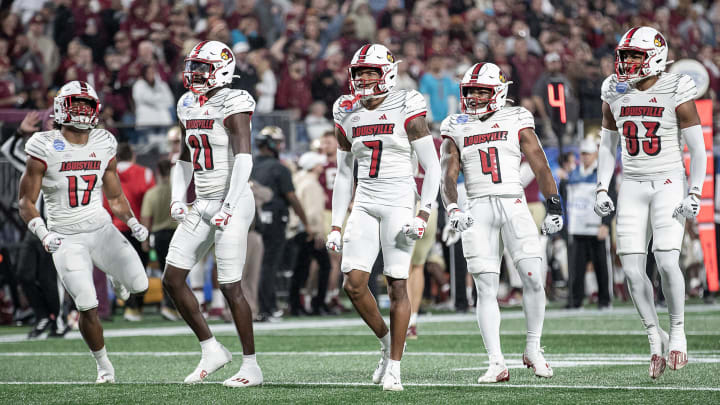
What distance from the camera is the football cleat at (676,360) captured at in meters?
7.09

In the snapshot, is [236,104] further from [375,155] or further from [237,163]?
[375,155]

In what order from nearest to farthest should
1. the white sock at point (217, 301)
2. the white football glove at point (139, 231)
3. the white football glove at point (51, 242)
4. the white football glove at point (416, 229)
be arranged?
the white football glove at point (416, 229)
the white football glove at point (51, 242)
the white football glove at point (139, 231)
the white sock at point (217, 301)

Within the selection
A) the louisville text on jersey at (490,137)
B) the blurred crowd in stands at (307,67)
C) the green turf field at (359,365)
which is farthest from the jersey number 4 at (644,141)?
the blurred crowd in stands at (307,67)

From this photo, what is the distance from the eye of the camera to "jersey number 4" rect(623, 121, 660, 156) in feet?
24.1

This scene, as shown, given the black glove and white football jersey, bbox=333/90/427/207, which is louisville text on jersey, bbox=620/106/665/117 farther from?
white football jersey, bbox=333/90/427/207

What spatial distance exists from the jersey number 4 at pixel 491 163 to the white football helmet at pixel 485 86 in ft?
0.86

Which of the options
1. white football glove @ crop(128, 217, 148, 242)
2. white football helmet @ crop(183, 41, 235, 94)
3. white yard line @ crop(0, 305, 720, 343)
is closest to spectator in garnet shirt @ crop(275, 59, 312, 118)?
white yard line @ crop(0, 305, 720, 343)

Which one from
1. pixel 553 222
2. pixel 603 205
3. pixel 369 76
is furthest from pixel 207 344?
pixel 603 205

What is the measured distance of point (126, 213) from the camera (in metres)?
8.13

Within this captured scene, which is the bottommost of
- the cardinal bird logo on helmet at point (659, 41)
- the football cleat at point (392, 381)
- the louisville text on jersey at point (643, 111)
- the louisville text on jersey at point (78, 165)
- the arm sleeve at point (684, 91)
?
the football cleat at point (392, 381)

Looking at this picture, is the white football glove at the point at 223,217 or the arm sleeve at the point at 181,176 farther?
the arm sleeve at the point at 181,176

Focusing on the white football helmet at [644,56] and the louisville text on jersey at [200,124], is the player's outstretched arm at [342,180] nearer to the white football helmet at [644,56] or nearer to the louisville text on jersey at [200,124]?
the louisville text on jersey at [200,124]

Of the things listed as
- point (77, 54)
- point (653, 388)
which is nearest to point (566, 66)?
point (77, 54)

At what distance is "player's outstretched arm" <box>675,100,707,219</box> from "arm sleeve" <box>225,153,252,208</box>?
2.65 metres
